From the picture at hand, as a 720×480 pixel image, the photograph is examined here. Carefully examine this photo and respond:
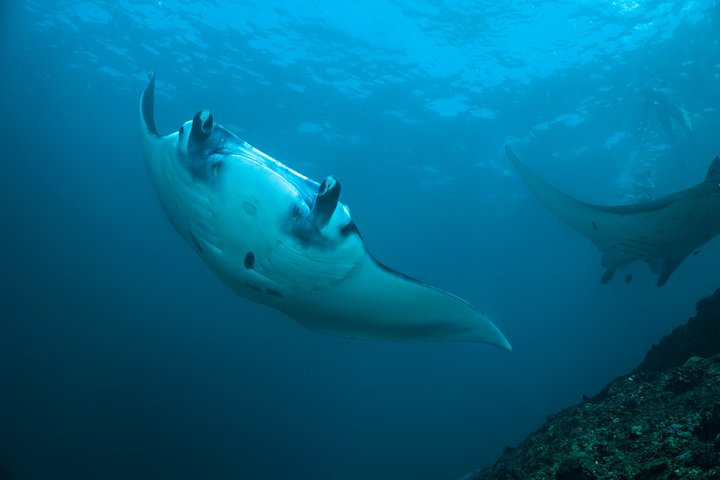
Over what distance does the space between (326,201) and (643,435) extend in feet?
6.40

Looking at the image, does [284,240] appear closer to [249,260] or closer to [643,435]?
[249,260]

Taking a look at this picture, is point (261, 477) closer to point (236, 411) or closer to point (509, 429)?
point (236, 411)

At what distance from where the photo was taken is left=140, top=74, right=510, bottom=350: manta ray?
249cm

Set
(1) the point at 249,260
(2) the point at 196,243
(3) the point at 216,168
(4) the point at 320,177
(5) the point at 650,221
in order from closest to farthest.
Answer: (3) the point at 216,168
(1) the point at 249,260
(2) the point at 196,243
(5) the point at 650,221
(4) the point at 320,177

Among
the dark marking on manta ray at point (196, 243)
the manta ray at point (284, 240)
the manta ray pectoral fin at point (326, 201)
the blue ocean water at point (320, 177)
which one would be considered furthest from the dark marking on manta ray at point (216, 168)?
the blue ocean water at point (320, 177)

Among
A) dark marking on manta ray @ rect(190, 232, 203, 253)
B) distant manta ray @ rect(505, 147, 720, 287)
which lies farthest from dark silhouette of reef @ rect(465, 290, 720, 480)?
dark marking on manta ray @ rect(190, 232, 203, 253)

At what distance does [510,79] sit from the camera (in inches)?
603

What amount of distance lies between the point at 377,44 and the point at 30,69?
18781 millimetres

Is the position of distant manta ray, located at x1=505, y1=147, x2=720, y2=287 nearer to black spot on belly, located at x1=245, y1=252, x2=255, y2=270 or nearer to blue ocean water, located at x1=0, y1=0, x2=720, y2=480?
black spot on belly, located at x1=245, y1=252, x2=255, y2=270

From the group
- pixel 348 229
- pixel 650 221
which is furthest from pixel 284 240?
pixel 650 221

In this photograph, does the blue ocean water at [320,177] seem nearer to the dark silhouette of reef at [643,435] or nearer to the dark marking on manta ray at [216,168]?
the dark marking on manta ray at [216,168]

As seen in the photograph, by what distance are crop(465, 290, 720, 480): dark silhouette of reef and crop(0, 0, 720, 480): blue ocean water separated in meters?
12.8

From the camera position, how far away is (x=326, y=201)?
240cm

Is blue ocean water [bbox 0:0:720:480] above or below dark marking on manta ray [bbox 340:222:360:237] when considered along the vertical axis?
above
